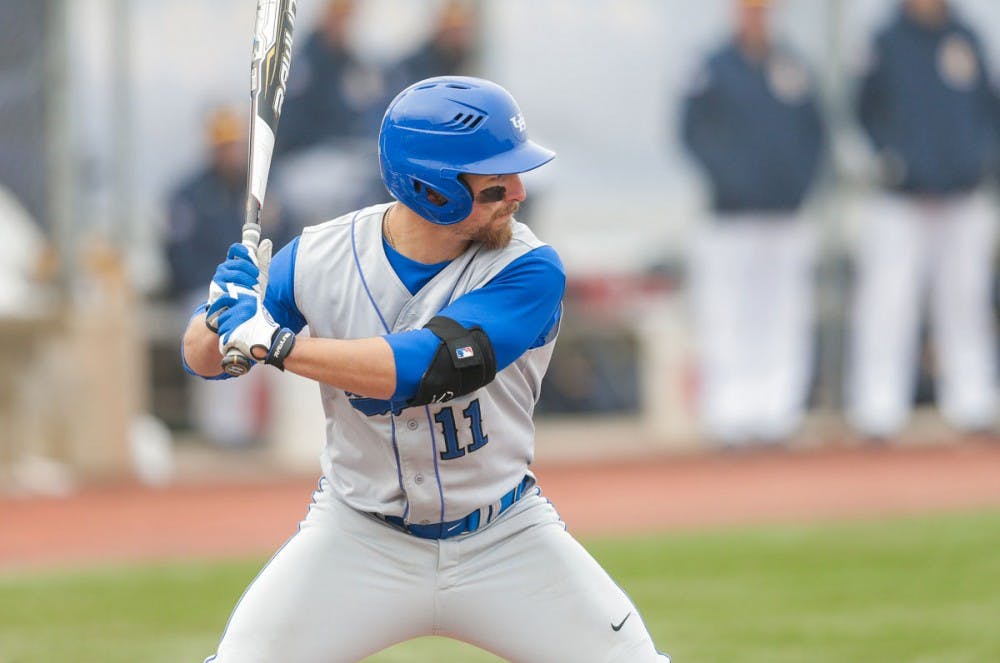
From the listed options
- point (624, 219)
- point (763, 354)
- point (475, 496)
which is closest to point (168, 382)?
point (624, 219)

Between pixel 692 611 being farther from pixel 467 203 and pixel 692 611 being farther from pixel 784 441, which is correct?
pixel 784 441

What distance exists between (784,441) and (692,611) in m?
5.12

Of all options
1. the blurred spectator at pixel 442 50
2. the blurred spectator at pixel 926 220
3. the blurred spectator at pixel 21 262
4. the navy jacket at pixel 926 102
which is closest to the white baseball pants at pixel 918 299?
the blurred spectator at pixel 926 220

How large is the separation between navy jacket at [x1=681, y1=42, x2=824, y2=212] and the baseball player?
787 cm

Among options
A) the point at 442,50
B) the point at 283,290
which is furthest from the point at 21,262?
the point at 283,290

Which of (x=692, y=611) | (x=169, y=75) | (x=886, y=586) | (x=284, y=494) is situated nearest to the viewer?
(x=692, y=611)

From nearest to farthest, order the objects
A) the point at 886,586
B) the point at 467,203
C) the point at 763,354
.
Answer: the point at 467,203
the point at 886,586
the point at 763,354

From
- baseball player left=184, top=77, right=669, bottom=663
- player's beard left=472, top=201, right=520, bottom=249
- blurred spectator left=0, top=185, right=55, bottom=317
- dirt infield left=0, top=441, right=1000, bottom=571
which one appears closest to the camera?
baseball player left=184, top=77, right=669, bottom=663

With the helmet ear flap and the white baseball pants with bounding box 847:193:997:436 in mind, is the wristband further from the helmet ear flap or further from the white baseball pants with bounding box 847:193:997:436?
the white baseball pants with bounding box 847:193:997:436

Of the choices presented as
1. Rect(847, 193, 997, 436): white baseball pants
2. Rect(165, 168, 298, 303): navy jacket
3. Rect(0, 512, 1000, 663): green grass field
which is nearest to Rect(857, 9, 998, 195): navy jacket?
Rect(847, 193, 997, 436): white baseball pants

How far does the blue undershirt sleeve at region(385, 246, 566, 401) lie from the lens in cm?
344

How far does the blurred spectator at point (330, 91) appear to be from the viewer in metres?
10.9

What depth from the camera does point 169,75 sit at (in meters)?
10.9

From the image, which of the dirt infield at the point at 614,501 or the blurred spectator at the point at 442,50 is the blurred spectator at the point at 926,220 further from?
the blurred spectator at the point at 442,50
